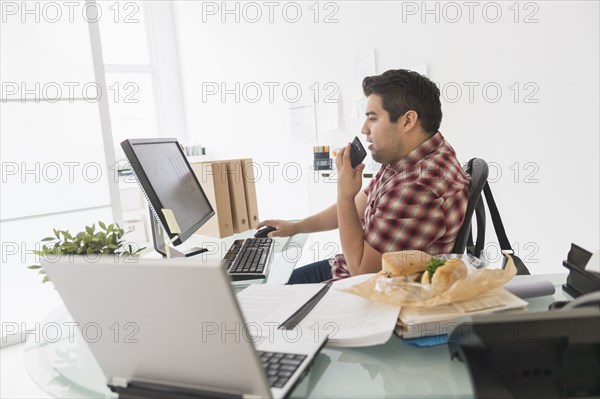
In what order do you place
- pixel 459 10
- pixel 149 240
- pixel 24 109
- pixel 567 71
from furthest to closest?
pixel 149 240 → pixel 24 109 → pixel 459 10 → pixel 567 71

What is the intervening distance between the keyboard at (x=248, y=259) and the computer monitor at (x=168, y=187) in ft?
0.57

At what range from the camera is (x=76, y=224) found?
8.95 ft

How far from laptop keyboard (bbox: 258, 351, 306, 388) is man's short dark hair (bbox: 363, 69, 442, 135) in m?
1.10

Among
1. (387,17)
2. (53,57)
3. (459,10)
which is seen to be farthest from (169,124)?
(459,10)

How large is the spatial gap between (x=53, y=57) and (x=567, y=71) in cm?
265

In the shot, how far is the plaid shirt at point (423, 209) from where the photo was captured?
142cm

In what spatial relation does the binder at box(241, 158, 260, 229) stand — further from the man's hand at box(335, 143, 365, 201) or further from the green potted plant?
the green potted plant

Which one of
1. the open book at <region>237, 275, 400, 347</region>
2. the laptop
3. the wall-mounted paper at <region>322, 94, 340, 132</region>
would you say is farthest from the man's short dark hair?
the wall-mounted paper at <region>322, 94, 340, 132</region>

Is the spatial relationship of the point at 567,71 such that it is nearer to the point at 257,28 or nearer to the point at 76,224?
the point at 257,28

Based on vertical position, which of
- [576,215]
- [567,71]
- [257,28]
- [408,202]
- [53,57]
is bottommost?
[576,215]

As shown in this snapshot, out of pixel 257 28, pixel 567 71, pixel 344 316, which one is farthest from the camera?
pixel 257 28

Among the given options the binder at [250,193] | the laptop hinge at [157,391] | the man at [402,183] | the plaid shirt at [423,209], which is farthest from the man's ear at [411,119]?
the laptop hinge at [157,391]

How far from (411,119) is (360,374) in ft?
3.55

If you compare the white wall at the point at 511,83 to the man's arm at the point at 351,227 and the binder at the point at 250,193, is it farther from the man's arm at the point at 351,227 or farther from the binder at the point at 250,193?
the binder at the point at 250,193
